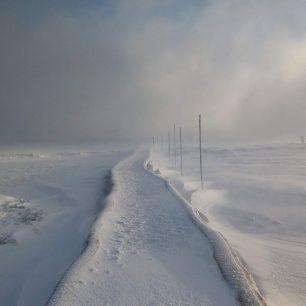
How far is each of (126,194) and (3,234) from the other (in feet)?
16.2

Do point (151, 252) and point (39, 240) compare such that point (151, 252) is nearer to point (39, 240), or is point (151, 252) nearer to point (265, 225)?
point (39, 240)

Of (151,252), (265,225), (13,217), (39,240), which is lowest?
(265,225)

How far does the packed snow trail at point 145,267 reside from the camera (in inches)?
173

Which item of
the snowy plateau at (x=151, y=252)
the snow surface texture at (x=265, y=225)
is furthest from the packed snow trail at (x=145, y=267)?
the snow surface texture at (x=265, y=225)

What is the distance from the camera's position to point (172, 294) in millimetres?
4477

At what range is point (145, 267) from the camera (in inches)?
213

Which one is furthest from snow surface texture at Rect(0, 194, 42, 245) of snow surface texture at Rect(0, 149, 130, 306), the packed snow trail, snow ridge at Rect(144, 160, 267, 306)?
snow ridge at Rect(144, 160, 267, 306)

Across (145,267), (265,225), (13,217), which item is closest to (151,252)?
(145,267)

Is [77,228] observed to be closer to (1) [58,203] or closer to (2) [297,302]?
(1) [58,203]

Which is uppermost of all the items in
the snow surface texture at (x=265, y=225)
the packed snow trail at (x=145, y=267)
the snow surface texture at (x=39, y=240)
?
the packed snow trail at (x=145, y=267)

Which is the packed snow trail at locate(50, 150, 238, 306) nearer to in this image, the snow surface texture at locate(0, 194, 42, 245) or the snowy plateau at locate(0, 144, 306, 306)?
the snowy plateau at locate(0, 144, 306, 306)

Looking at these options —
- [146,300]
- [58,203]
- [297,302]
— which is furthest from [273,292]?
[58,203]

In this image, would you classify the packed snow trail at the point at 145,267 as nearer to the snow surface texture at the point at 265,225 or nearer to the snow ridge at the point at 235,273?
the snow ridge at the point at 235,273

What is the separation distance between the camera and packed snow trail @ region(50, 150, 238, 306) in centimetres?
439
